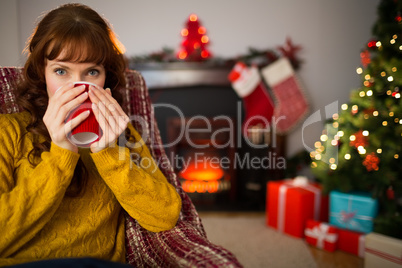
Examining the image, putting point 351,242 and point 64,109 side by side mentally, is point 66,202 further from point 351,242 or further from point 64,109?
point 351,242

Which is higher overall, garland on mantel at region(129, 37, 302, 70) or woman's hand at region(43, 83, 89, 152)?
garland on mantel at region(129, 37, 302, 70)

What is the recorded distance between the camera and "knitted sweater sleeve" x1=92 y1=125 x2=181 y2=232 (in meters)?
0.81

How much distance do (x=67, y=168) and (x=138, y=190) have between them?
0.62 feet

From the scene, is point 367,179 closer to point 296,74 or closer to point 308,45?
point 296,74

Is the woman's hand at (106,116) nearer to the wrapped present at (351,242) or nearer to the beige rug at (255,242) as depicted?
the beige rug at (255,242)

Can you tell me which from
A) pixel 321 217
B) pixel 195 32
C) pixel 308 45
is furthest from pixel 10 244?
pixel 308 45

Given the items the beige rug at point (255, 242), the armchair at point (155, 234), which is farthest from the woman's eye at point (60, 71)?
the beige rug at point (255, 242)

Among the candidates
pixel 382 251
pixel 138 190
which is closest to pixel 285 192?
pixel 382 251

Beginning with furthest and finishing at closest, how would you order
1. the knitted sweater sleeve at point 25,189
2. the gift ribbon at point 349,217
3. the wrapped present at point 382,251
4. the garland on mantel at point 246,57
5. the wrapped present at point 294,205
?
1. the garland on mantel at point 246,57
2. the wrapped present at point 294,205
3. the gift ribbon at point 349,217
4. the wrapped present at point 382,251
5. the knitted sweater sleeve at point 25,189

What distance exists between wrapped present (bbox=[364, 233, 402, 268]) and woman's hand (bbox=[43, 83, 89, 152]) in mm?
1656

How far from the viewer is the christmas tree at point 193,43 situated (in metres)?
2.73

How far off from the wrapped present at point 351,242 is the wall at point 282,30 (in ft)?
3.73

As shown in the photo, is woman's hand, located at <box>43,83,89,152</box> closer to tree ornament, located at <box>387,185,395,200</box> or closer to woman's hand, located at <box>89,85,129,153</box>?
woman's hand, located at <box>89,85,129,153</box>

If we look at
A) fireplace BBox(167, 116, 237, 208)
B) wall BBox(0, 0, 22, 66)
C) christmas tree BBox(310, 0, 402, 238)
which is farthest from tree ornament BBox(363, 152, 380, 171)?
wall BBox(0, 0, 22, 66)
